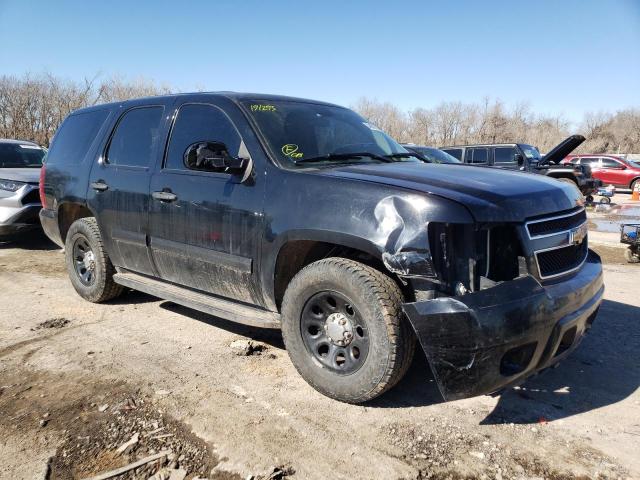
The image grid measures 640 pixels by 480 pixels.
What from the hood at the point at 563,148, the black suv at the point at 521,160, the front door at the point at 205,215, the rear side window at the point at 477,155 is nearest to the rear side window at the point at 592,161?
the black suv at the point at 521,160

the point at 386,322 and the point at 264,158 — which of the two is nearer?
the point at 386,322

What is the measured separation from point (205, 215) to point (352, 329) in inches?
56.0

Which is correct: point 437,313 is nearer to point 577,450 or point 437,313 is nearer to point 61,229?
point 577,450

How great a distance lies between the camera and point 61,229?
546 cm

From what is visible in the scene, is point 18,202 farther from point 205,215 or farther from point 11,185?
point 205,215

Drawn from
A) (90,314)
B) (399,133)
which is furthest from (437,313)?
(399,133)

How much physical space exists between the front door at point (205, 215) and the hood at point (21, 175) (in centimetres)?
515

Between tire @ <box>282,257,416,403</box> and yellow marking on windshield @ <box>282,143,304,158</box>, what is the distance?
85 cm

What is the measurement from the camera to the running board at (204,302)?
134 inches

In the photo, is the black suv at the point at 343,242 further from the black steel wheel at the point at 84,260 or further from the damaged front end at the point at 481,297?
the black steel wheel at the point at 84,260

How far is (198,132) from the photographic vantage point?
390 centimetres

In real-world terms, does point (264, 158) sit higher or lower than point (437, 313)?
higher

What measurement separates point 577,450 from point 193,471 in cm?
198

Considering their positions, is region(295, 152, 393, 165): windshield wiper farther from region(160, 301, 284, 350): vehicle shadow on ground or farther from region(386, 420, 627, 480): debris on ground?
region(386, 420, 627, 480): debris on ground
